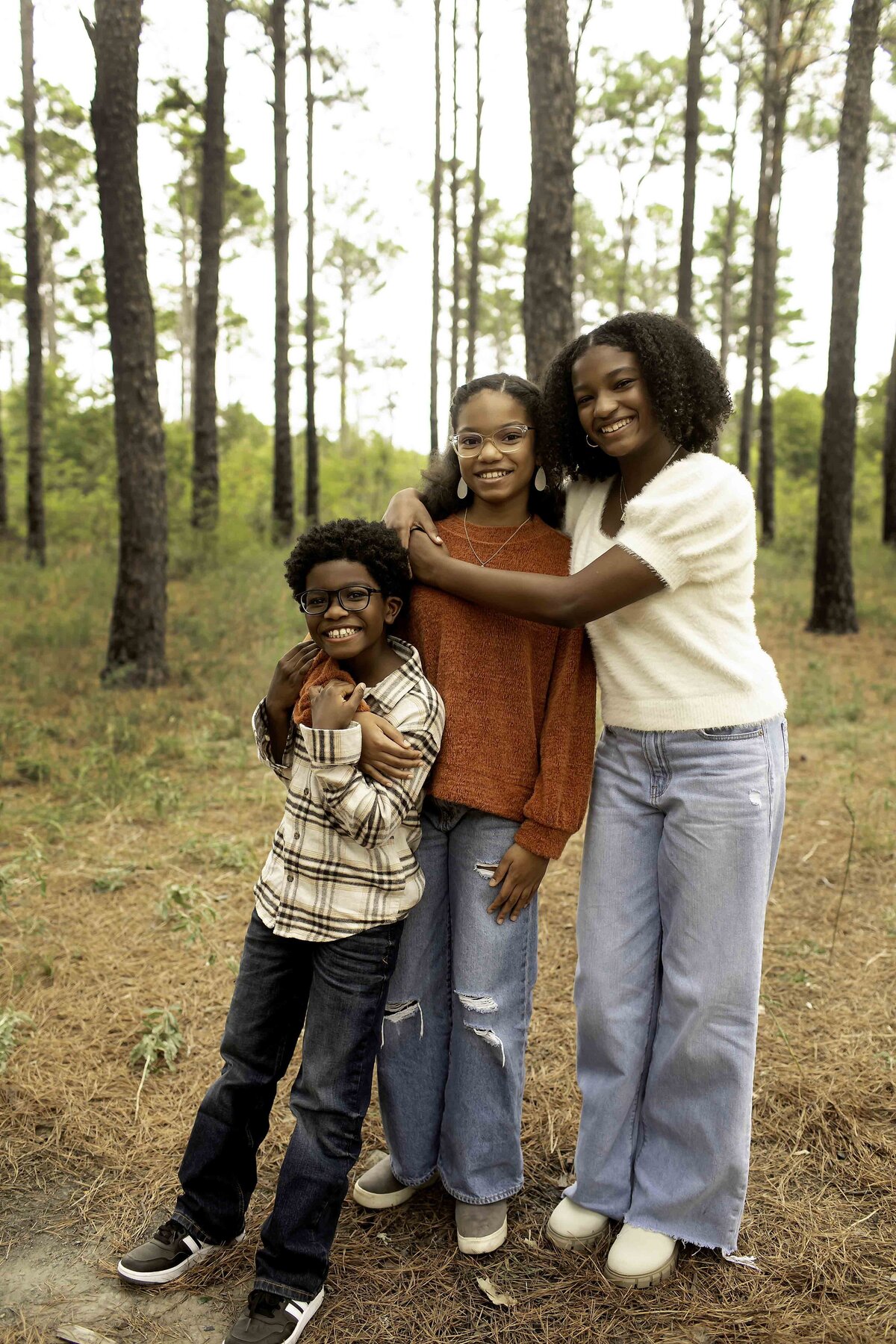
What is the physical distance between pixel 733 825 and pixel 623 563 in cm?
63

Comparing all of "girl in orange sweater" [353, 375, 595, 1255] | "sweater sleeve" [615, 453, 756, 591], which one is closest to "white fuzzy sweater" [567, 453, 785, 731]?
"sweater sleeve" [615, 453, 756, 591]

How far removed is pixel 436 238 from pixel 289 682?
20.2m

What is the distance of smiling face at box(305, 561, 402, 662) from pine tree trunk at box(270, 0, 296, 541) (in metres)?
12.5

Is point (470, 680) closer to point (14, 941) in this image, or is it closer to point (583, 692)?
point (583, 692)

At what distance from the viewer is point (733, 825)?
2170mm

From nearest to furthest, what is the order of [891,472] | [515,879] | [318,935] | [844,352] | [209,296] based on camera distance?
[318,935] → [515,879] → [844,352] → [209,296] → [891,472]

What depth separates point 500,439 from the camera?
225cm

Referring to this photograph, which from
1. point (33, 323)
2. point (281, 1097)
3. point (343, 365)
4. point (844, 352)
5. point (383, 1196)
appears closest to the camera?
point (383, 1196)

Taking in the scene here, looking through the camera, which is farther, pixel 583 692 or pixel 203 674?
pixel 203 674

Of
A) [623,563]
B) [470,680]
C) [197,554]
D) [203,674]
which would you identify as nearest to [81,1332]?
[470,680]

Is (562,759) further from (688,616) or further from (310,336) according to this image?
(310,336)

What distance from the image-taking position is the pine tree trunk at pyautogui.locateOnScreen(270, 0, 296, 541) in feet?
47.7

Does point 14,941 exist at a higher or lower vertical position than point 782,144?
lower

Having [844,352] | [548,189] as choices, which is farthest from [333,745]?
[844,352]
